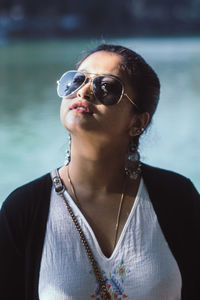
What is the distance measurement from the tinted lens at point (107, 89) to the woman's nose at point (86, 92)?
0.01 metres

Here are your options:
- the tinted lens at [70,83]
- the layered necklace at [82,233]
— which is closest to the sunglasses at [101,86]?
the tinted lens at [70,83]

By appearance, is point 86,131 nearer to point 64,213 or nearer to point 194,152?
point 64,213

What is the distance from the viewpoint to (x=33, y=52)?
57.8 ft

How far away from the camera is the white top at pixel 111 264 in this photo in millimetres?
1272

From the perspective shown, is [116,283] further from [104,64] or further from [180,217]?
[104,64]

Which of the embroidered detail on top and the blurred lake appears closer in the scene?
the embroidered detail on top

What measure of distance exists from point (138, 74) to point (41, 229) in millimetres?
485

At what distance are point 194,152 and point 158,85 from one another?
4103 mm

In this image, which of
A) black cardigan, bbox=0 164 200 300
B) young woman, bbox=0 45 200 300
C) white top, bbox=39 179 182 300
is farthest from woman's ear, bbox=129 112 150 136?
white top, bbox=39 179 182 300

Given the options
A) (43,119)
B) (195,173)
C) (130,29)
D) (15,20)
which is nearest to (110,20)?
(130,29)

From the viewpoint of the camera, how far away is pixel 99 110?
1.33 meters

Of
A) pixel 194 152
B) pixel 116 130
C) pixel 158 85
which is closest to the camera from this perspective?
pixel 116 130

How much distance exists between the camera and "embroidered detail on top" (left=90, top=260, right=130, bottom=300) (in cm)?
128

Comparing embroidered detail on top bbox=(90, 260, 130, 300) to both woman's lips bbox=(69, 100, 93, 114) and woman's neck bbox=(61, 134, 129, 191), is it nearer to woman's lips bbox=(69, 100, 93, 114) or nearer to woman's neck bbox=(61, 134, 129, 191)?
woman's neck bbox=(61, 134, 129, 191)
